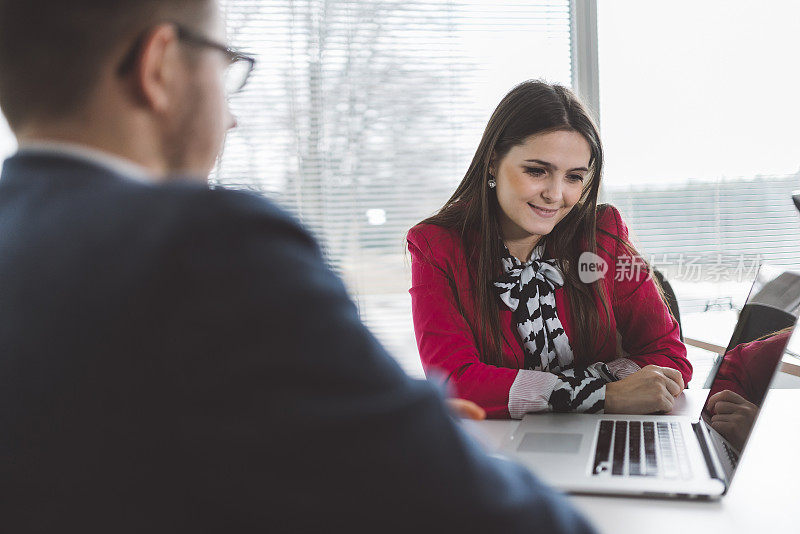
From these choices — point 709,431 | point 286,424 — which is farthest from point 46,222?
point 709,431

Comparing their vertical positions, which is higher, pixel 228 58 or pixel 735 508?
pixel 228 58

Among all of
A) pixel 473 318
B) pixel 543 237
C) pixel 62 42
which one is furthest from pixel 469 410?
pixel 543 237

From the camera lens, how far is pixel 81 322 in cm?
38

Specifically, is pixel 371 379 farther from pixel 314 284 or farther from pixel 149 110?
pixel 149 110

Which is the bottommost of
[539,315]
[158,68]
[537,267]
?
[539,315]

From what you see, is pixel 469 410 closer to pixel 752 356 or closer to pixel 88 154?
pixel 88 154

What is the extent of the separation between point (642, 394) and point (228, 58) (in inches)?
39.9

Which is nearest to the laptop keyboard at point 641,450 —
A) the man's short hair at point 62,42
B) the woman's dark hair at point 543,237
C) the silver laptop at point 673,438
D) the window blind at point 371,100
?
the silver laptop at point 673,438

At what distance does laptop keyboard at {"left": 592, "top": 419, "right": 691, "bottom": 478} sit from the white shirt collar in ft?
2.37

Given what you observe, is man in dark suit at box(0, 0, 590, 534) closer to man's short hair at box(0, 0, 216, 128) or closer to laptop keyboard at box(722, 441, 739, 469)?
man's short hair at box(0, 0, 216, 128)

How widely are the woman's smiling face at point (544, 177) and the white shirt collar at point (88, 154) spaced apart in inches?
54.2

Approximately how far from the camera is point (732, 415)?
1038 millimetres

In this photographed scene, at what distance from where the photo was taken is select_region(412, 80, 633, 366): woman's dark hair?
1693 millimetres

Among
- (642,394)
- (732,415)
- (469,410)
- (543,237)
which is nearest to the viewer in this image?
(469,410)
